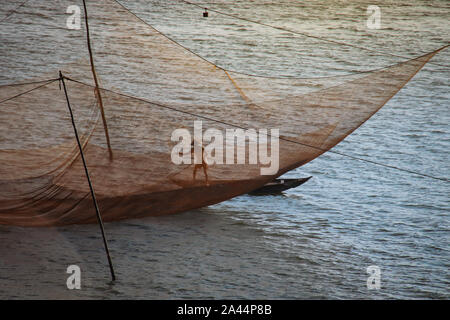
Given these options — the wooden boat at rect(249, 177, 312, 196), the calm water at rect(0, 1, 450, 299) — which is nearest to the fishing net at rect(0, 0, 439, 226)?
the calm water at rect(0, 1, 450, 299)

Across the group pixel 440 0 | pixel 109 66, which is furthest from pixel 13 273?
pixel 440 0

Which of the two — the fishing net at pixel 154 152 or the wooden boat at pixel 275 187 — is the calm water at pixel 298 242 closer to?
the wooden boat at pixel 275 187

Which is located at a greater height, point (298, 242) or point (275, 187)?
point (275, 187)

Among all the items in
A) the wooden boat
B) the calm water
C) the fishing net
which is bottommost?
the calm water

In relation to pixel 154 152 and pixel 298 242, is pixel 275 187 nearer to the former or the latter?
pixel 298 242

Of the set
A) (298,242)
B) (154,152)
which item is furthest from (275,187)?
(154,152)

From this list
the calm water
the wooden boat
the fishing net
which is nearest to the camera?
the calm water

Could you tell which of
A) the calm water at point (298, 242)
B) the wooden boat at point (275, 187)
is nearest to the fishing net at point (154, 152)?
the calm water at point (298, 242)

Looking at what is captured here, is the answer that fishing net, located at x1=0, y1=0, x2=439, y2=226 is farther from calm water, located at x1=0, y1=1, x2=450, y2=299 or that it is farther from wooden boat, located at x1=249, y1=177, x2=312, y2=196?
wooden boat, located at x1=249, y1=177, x2=312, y2=196

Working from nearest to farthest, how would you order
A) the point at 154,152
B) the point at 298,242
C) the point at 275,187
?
the point at 154,152 < the point at 298,242 < the point at 275,187

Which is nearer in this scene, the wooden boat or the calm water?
the calm water

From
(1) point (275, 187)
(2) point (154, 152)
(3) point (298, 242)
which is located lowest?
(3) point (298, 242)

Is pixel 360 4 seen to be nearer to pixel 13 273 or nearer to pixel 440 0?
pixel 440 0
